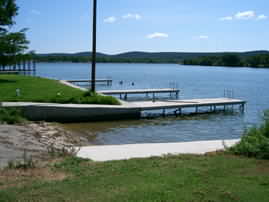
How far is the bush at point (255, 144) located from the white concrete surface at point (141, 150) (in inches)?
25.8

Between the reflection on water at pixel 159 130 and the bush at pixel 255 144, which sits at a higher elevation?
the bush at pixel 255 144

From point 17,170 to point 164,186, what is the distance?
2.55 m

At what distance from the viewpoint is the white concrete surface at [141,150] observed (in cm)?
688

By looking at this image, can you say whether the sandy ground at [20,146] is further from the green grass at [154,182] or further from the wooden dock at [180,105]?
the wooden dock at [180,105]

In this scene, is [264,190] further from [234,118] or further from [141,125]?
[234,118]

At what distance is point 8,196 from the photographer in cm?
409

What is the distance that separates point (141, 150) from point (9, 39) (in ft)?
80.3

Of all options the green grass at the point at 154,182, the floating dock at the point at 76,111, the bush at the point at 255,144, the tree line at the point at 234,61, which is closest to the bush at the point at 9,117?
the floating dock at the point at 76,111

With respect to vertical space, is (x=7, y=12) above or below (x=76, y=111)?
above

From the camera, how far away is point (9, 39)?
2828 cm

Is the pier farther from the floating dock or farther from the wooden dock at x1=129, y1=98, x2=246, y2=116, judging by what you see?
the floating dock

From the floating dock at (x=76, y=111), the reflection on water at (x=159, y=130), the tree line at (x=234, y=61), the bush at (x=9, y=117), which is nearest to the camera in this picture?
the bush at (x=9, y=117)

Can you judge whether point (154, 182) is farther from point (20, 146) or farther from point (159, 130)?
point (159, 130)

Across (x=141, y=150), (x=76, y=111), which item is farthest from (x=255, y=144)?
(x=76, y=111)
